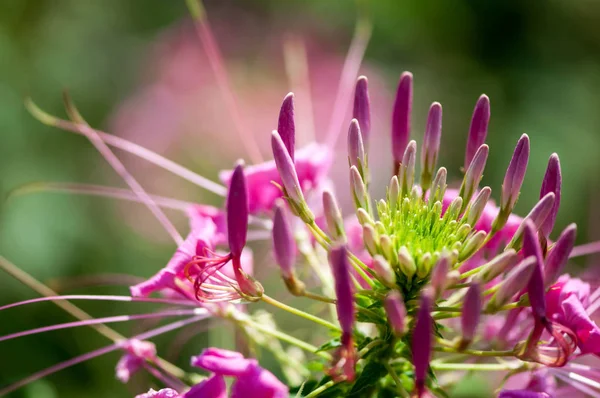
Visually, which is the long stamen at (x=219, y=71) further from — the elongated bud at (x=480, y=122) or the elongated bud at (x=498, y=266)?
the elongated bud at (x=498, y=266)

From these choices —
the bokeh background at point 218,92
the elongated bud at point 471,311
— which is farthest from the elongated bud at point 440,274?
the bokeh background at point 218,92

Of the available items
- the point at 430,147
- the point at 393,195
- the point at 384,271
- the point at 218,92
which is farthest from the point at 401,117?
the point at 218,92

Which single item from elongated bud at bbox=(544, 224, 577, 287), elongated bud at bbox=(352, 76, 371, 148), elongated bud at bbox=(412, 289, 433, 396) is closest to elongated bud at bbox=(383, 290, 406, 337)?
elongated bud at bbox=(412, 289, 433, 396)

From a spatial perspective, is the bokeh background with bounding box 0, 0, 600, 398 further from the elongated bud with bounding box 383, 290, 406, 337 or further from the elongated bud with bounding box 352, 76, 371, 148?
the elongated bud with bounding box 383, 290, 406, 337

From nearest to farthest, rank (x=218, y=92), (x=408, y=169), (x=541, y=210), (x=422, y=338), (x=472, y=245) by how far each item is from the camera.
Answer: (x=422, y=338) < (x=541, y=210) < (x=472, y=245) < (x=408, y=169) < (x=218, y=92)

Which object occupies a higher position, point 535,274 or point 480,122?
point 480,122

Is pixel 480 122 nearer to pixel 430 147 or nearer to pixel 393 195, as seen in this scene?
pixel 430 147
